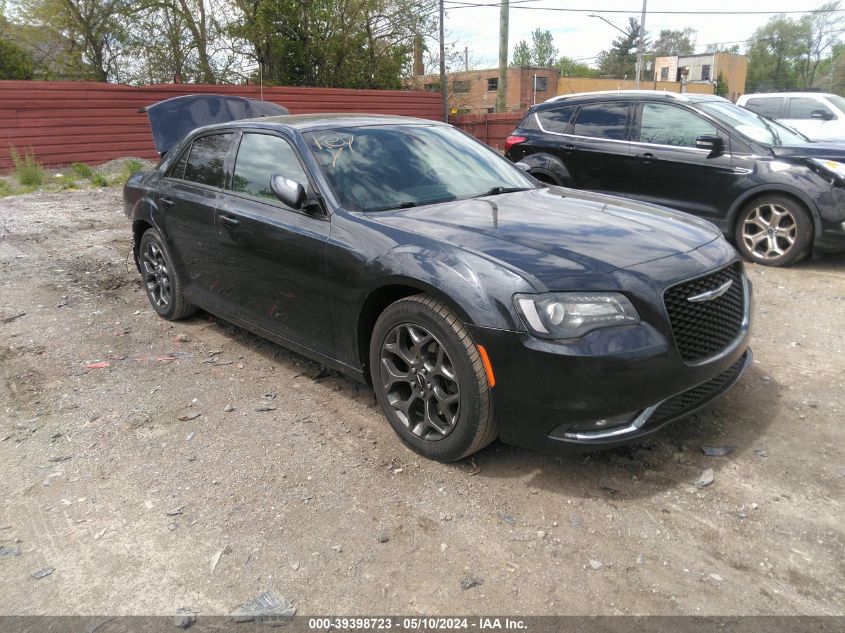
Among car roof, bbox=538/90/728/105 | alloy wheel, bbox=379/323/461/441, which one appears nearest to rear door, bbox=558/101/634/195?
car roof, bbox=538/90/728/105

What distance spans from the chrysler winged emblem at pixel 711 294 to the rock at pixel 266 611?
83.2 inches

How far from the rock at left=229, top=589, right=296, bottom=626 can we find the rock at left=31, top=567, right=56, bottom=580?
819mm

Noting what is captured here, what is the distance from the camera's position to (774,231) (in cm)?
647

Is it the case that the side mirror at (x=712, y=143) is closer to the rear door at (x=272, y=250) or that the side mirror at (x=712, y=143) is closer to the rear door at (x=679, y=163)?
the rear door at (x=679, y=163)

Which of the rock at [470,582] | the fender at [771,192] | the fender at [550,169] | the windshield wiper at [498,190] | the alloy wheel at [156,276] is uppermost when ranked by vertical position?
the windshield wiper at [498,190]

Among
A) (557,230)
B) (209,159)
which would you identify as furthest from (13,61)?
(557,230)

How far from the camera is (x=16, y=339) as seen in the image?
5156 mm

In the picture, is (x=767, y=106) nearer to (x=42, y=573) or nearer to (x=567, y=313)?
(x=567, y=313)

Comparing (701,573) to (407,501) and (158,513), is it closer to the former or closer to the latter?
(407,501)

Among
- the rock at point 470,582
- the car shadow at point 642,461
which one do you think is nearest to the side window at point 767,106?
the car shadow at point 642,461

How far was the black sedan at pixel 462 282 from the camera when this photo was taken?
271 cm

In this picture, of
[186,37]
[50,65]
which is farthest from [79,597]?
[50,65]

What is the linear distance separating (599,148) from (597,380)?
5.62 m

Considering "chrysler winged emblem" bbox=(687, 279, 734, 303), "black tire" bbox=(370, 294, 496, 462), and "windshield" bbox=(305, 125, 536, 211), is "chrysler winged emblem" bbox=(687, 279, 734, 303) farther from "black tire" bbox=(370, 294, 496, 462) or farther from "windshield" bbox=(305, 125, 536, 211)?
"windshield" bbox=(305, 125, 536, 211)
